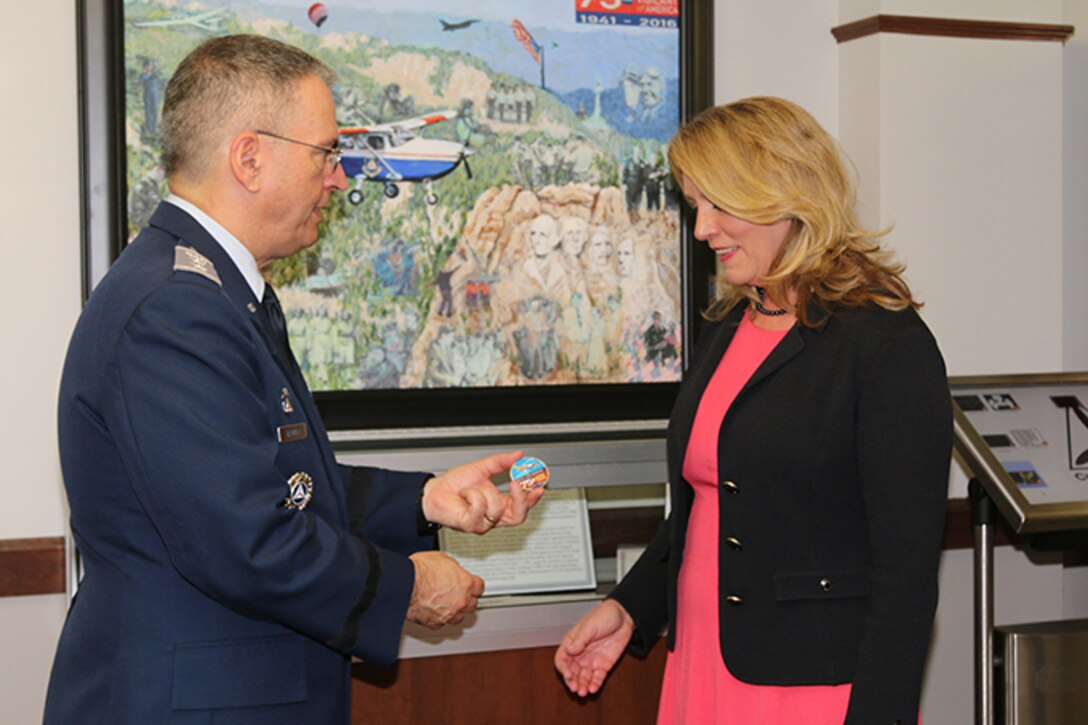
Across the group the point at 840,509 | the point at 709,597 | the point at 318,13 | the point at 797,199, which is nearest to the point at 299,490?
the point at 709,597

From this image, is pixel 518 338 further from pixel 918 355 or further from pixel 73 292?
pixel 918 355

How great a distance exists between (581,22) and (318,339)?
1.14 metres

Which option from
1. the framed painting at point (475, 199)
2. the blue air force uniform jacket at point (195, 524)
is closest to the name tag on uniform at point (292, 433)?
the blue air force uniform jacket at point (195, 524)

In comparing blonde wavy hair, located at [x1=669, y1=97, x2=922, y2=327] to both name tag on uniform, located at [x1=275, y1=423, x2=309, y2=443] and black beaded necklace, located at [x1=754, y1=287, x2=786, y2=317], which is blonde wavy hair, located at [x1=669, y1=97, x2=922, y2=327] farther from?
name tag on uniform, located at [x1=275, y1=423, x2=309, y2=443]

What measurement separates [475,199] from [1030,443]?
1632mm

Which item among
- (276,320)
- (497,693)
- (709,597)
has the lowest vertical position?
(497,693)

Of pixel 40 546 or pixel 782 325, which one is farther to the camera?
pixel 40 546

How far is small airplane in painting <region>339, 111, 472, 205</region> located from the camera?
3094 millimetres

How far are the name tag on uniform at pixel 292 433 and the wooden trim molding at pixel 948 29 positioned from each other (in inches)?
93.2

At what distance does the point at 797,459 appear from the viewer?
6.52 feet

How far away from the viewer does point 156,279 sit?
168 cm

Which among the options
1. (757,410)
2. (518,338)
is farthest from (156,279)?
(518,338)

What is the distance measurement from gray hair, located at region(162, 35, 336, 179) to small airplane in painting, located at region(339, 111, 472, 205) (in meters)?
1.21

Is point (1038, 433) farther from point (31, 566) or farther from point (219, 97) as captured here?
point (31, 566)
